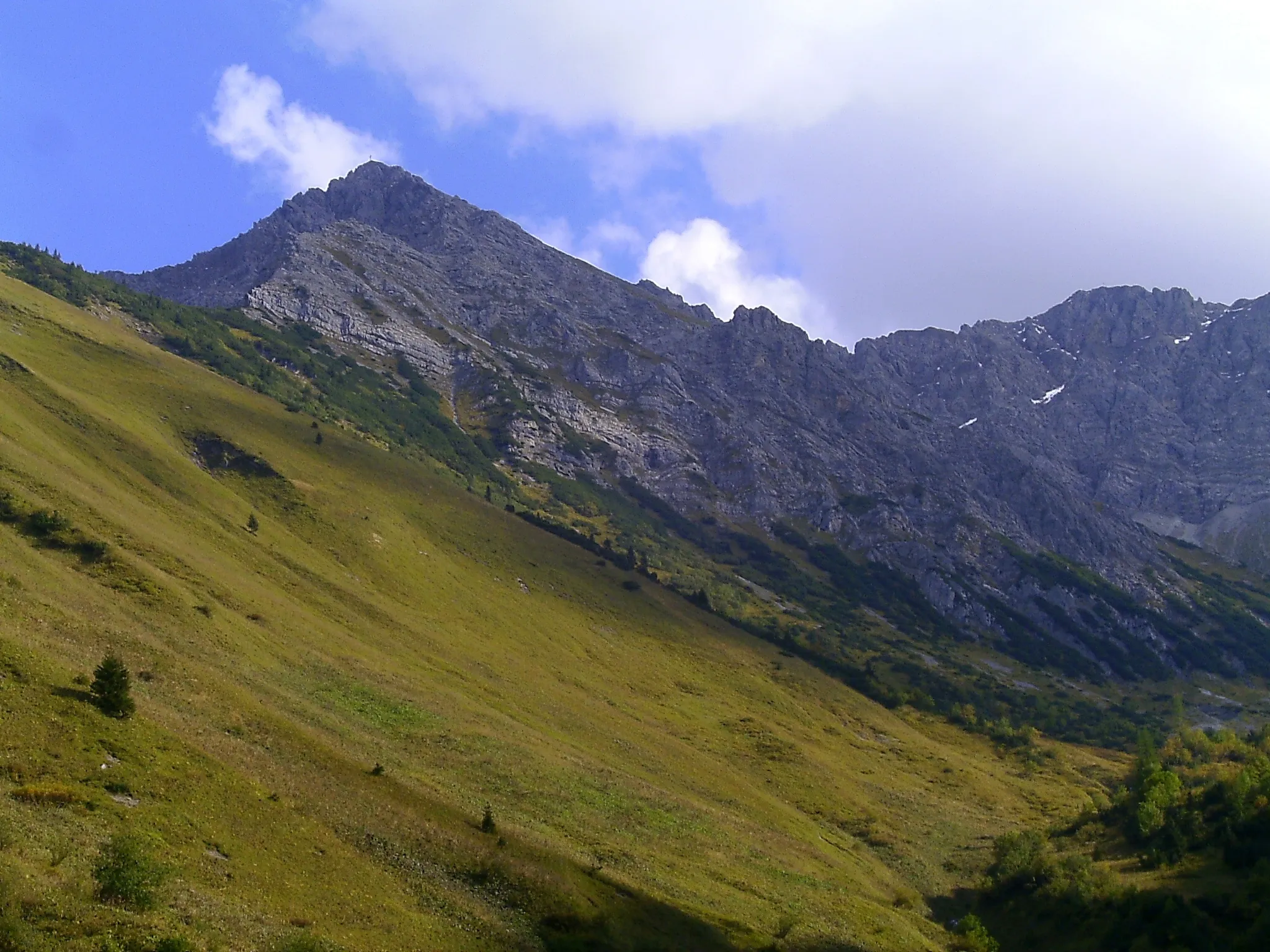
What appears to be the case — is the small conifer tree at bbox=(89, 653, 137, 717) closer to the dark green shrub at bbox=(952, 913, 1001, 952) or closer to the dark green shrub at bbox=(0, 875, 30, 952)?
the dark green shrub at bbox=(0, 875, 30, 952)

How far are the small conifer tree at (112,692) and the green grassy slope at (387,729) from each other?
91cm

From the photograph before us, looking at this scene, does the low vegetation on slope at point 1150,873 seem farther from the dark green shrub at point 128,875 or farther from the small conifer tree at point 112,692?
the small conifer tree at point 112,692

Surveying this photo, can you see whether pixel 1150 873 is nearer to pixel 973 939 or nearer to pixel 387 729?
pixel 973 939

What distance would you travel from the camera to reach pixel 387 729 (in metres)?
62.2

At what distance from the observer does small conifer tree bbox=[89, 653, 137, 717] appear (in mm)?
37438

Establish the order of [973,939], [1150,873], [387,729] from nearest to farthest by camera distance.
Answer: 1. [387,729]
2. [973,939]
3. [1150,873]

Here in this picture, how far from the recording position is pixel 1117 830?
300 ft

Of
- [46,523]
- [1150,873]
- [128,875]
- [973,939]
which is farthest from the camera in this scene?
[1150,873]

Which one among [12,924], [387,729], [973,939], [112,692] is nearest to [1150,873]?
[973,939]

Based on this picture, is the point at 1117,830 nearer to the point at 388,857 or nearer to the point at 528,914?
the point at 528,914

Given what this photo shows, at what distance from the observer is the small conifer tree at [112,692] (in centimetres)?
3744

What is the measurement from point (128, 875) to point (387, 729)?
37.8 meters

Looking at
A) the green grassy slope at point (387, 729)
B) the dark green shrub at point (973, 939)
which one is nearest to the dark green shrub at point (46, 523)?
the green grassy slope at point (387, 729)

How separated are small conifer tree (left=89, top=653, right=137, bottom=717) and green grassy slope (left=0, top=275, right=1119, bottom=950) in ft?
3.00
